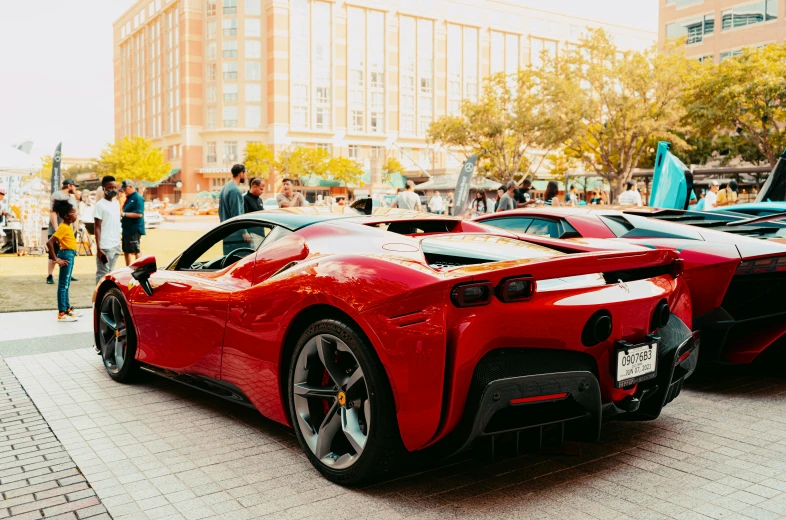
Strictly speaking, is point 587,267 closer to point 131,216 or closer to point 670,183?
point 670,183

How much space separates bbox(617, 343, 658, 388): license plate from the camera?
3.26 metres

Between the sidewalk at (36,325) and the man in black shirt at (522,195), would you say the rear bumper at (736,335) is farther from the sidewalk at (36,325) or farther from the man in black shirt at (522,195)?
the man in black shirt at (522,195)

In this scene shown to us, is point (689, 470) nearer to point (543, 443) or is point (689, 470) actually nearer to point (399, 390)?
point (543, 443)

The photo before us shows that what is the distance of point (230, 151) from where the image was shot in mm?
80562

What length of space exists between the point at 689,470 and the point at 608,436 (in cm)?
61

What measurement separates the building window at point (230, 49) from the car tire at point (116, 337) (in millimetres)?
79071

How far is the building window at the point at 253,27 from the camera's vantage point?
7900cm

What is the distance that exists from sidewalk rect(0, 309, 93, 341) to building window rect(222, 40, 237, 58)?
7534 centimetres

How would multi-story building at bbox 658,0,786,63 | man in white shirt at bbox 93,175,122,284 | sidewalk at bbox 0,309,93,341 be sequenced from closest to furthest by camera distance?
1. sidewalk at bbox 0,309,93,341
2. man in white shirt at bbox 93,175,122,284
3. multi-story building at bbox 658,0,786,63

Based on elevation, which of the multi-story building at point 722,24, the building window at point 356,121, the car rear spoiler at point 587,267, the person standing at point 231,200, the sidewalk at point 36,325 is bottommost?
the sidewalk at point 36,325

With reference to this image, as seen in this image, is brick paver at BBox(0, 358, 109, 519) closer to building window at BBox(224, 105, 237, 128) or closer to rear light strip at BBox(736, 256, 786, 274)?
rear light strip at BBox(736, 256, 786, 274)

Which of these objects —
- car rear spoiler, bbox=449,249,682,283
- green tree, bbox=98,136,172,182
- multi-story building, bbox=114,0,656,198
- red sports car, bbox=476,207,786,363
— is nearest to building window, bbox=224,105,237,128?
multi-story building, bbox=114,0,656,198

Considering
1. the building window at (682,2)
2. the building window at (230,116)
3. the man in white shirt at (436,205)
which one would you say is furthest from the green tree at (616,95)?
the building window at (230,116)

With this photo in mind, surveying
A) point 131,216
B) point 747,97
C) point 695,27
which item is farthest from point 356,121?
point 131,216
